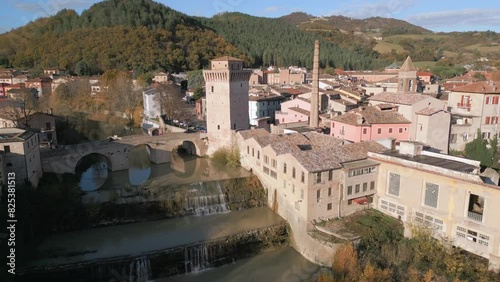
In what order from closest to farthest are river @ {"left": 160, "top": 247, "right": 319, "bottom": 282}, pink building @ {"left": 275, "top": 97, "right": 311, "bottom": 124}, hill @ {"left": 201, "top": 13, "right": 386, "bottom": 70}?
river @ {"left": 160, "top": 247, "right": 319, "bottom": 282} → pink building @ {"left": 275, "top": 97, "right": 311, "bottom": 124} → hill @ {"left": 201, "top": 13, "right": 386, "bottom": 70}

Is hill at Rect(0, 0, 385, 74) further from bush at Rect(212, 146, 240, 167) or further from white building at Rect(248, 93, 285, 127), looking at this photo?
bush at Rect(212, 146, 240, 167)

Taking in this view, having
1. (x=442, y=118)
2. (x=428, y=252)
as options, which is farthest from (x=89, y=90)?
(x=428, y=252)

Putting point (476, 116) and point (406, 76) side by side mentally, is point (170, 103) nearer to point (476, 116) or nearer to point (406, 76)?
point (406, 76)

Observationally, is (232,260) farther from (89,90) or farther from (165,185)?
(89,90)

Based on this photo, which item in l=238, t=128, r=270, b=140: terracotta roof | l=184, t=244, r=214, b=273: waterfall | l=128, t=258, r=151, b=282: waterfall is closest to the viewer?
l=128, t=258, r=151, b=282: waterfall

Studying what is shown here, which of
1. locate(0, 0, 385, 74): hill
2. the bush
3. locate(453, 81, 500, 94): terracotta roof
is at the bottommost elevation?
the bush

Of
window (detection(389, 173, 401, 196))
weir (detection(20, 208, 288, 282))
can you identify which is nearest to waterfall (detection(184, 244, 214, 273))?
weir (detection(20, 208, 288, 282))

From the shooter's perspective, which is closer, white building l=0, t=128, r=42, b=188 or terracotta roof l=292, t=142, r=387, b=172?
terracotta roof l=292, t=142, r=387, b=172
